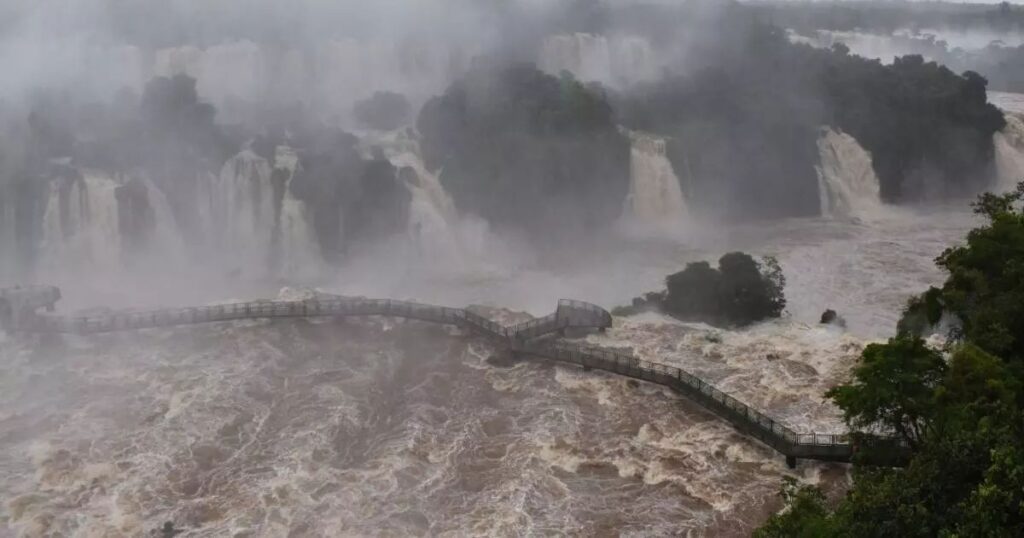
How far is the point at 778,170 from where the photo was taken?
60094 mm

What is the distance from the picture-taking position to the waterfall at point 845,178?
198 feet

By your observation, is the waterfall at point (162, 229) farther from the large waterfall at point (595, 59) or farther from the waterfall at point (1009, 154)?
the waterfall at point (1009, 154)

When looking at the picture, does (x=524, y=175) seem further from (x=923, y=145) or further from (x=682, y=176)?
(x=923, y=145)

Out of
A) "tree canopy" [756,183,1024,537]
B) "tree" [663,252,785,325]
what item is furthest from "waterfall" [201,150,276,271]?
"tree canopy" [756,183,1024,537]

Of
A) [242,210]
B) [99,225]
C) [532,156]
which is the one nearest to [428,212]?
[532,156]

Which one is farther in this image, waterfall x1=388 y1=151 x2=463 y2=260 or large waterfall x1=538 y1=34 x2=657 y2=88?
large waterfall x1=538 y1=34 x2=657 y2=88

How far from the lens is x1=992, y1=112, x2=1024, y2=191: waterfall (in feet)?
219

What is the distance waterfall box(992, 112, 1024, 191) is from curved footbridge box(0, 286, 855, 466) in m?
44.4

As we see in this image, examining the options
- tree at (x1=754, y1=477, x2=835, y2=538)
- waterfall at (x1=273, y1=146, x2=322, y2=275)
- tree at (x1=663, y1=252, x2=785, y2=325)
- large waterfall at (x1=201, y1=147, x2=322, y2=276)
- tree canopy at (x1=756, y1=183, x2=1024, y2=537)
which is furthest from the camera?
large waterfall at (x1=201, y1=147, x2=322, y2=276)

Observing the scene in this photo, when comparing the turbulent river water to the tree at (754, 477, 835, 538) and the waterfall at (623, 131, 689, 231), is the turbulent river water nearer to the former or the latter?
the tree at (754, 477, 835, 538)

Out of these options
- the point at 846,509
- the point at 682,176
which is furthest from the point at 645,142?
the point at 846,509

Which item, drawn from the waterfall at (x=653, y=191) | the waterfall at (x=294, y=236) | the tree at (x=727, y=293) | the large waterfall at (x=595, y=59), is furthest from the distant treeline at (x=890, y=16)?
the tree at (x=727, y=293)

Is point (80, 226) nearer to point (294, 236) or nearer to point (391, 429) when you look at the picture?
point (294, 236)

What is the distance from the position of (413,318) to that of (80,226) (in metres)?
19.6
